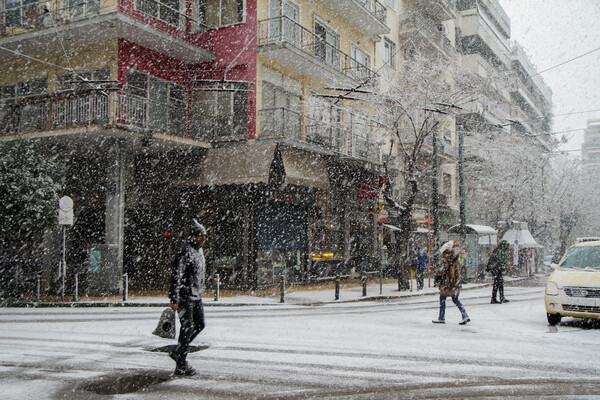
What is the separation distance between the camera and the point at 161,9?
20.0m

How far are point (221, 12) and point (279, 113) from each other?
180 inches

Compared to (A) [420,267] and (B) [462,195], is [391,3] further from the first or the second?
(A) [420,267]

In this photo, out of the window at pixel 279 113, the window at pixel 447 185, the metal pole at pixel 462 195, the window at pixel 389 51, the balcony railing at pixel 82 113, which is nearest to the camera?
the balcony railing at pixel 82 113

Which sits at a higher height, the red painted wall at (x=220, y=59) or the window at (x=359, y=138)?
the red painted wall at (x=220, y=59)

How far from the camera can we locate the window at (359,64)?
83.3ft

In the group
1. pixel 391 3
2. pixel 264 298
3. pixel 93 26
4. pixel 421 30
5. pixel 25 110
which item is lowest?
pixel 264 298

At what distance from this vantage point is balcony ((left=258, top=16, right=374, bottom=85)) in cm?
1964

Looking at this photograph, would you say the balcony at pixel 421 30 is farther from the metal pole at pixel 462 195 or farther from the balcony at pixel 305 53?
the metal pole at pixel 462 195

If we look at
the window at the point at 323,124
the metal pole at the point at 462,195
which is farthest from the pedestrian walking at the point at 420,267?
the window at the point at 323,124

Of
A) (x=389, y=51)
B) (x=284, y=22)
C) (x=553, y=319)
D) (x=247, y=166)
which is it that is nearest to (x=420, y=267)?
(x=247, y=166)

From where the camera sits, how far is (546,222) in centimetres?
4188

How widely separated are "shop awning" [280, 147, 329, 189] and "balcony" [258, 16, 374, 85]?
11.6ft

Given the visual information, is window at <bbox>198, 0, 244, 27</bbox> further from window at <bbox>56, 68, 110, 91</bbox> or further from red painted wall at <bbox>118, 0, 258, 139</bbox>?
window at <bbox>56, 68, 110, 91</bbox>

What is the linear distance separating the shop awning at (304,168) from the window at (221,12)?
5.46 meters
